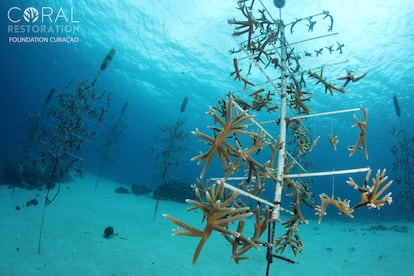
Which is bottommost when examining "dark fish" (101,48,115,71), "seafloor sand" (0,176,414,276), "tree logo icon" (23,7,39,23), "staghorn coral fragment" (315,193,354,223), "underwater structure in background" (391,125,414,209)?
"seafloor sand" (0,176,414,276)

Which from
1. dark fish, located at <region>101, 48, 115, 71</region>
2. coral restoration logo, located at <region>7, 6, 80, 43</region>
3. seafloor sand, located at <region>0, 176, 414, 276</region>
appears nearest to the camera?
seafloor sand, located at <region>0, 176, 414, 276</region>

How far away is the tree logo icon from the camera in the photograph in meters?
26.5

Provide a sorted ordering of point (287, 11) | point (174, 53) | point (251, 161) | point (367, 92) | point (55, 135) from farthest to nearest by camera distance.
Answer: point (367, 92) → point (174, 53) → point (287, 11) → point (55, 135) → point (251, 161)

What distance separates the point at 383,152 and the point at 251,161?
97917 mm

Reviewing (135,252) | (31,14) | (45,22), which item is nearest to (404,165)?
(135,252)

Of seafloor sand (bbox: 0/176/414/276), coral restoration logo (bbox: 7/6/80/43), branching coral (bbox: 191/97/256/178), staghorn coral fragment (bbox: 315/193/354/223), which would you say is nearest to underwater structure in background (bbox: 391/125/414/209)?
seafloor sand (bbox: 0/176/414/276)

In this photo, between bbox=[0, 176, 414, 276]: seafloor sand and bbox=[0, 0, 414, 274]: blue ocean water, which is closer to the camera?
bbox=[0, 176, 414, 276]: seafloor sand

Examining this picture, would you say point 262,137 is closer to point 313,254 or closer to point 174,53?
point 313,254

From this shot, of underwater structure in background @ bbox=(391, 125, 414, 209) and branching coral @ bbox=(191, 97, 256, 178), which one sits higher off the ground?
underwater structure in background @ bbox=(391, 125, 414, 209)

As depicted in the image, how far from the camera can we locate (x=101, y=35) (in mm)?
28938

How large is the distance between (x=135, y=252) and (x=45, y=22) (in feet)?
103

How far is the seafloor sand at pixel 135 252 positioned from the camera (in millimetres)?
8359

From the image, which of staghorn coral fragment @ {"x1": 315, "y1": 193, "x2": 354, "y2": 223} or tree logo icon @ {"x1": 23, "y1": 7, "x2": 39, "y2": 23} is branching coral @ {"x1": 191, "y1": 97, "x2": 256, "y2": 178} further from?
tree logo icon @ {"x1": 23, "y1": 7, "x2": 39, "y2": 23}

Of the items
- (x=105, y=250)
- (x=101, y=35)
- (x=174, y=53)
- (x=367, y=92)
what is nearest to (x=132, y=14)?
(x=174, y=53)
